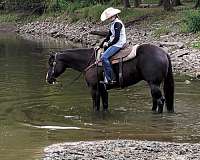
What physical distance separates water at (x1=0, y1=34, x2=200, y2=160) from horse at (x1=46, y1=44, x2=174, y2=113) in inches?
16.8

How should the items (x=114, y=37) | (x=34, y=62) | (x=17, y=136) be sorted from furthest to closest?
1. (x=34, y=62)
2. (x=114, y=37)
3. (x=17, y=136)

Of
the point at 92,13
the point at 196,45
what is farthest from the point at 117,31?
the point at 92,13

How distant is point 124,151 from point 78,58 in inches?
209

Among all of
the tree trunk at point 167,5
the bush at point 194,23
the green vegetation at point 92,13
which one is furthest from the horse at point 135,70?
the tree trunk at point 167,5

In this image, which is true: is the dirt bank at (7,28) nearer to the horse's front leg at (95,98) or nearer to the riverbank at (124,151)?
the horse's front leg at (95,98)

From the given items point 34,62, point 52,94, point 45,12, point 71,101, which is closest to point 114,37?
point 71,101

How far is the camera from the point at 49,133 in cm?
1152

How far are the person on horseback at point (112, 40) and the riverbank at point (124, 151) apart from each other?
3.61m

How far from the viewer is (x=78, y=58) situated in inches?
556

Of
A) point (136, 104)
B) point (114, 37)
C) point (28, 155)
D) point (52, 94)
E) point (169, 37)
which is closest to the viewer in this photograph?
point (28, 155)

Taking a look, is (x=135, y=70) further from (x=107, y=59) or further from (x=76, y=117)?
(x=76, y=117)

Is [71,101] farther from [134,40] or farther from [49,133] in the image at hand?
[134,40]

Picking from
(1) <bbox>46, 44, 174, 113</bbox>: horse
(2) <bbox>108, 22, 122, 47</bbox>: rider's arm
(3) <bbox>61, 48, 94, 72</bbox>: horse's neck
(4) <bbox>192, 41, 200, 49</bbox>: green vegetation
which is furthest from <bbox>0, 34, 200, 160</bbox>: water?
(4) <bbox>192, 41, 200, 49</bbox>: green vegetation

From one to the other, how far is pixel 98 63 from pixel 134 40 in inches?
761
